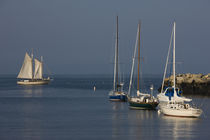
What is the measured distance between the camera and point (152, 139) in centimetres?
3086

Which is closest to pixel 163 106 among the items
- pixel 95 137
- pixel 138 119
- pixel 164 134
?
pixel 138 119

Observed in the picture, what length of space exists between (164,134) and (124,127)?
4.52 m

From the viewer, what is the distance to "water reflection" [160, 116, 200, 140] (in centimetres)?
3262

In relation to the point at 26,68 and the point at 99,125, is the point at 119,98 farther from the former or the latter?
the point at 26,68

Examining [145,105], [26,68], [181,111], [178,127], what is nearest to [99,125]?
[178,127]

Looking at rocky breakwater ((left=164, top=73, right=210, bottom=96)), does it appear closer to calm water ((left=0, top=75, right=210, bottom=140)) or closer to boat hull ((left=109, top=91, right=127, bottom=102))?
boat hull ((left=109, top=91, right=127, bottom=102))

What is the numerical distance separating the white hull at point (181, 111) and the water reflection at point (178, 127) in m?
0.46

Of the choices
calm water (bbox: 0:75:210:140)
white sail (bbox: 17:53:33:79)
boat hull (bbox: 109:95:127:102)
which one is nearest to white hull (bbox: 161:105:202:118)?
calm water (bbox: 0:75:210:140)

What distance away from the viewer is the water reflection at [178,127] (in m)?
32.6

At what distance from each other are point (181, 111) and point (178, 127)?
5215mm

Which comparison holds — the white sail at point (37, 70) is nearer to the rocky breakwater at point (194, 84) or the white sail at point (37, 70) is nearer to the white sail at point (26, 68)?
the white sail at point (26, 68)

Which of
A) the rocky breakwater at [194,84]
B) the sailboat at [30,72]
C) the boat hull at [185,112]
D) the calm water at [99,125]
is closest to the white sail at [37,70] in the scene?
the sailboat at [30,72]

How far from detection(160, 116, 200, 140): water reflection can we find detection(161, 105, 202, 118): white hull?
46 centimetres

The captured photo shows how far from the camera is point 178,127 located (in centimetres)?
3597
